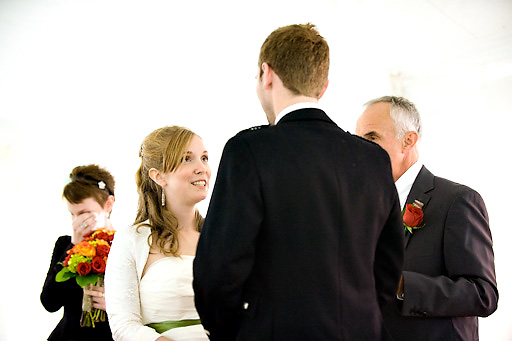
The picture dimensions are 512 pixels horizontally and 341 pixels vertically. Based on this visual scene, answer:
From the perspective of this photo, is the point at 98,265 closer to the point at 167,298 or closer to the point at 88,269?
the point at 88,269

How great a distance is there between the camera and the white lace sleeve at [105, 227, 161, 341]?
2.07 m

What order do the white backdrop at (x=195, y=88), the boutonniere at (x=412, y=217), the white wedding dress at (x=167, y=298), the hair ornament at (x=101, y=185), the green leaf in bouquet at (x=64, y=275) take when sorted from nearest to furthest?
the boutonniere at (x=412, y=217) → the white wedding dress at (x=167, y=298) → the green leaf in bouquet at (x=64, y=275) → the hair ornament at (x=101, y=185) → the white backdrop at (x=195, y=88)

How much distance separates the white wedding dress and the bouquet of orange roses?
28.0 inches

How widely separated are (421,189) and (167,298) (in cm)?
118

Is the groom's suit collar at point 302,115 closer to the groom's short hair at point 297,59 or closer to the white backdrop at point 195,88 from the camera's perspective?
the groom's short hair at point 297,59

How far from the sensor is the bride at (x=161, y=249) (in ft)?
6.98

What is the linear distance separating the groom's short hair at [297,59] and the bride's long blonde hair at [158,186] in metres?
1.01

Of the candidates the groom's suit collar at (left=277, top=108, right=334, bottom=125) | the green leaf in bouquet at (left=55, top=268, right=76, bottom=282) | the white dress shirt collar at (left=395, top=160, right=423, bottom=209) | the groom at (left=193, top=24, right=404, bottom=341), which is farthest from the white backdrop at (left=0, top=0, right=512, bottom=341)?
the groom at (left=193, top=24, right=404, bottom=341)

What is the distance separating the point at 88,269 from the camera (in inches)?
108

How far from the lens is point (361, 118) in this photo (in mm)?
2455

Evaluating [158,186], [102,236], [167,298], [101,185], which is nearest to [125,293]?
[167,298]

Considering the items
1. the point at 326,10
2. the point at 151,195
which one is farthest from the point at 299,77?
the point at 326,10

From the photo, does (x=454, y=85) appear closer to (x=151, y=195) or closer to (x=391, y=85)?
(x=391, y=85)

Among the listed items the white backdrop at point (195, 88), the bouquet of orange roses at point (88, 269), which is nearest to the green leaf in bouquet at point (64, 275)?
the bouquet of orange roses at point (88, 269)
